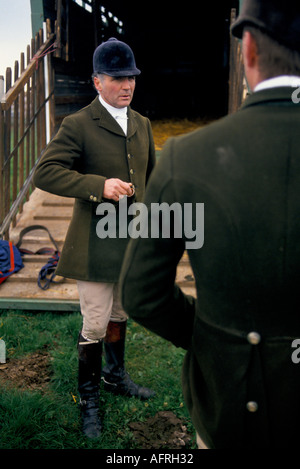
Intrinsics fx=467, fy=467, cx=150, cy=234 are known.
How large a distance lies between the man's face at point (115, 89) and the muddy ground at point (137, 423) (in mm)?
2094

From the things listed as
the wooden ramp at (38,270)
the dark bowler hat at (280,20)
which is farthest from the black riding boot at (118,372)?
the dark bowler hat at (280,20)

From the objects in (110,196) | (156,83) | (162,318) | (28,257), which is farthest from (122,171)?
(156,83)

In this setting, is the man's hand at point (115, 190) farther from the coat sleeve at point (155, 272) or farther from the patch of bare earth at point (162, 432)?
the patch of bare earth at point (162, 432)

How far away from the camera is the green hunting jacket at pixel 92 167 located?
2848mm

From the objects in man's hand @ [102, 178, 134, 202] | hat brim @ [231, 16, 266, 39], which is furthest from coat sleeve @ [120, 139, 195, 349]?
man's hand @ [102, 178, 134, 202]

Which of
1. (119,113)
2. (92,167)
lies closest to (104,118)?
(119,113)

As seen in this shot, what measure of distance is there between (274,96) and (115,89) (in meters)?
1.83

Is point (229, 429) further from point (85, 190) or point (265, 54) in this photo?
point (85, 190)

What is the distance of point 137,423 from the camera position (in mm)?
3133

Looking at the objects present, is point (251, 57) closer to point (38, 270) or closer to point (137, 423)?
point (137, 423)

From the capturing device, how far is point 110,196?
106 inches

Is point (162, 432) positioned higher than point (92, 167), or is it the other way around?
point (92, 167)

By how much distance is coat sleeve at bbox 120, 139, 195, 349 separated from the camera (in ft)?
4.32
